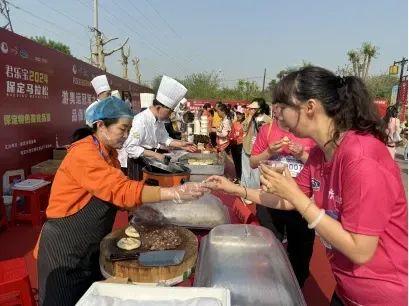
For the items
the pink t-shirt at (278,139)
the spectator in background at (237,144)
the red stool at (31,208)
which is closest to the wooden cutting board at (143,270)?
the pink t-shirt at (278,139)

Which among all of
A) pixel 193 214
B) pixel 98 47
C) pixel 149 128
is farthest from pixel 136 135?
pixel 98 47

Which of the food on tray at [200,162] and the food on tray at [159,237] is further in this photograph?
the food on tray at [200,162]

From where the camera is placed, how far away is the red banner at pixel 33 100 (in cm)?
450

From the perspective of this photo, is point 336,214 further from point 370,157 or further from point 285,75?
point 285,75

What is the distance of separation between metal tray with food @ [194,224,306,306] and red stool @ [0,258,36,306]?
0.95 m

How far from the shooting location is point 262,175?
1.46 meters

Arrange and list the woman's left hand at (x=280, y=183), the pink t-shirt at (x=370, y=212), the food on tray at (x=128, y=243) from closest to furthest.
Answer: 1. the pink t-shirt at (x=370, y=212)
2. the woman's left hand at (x=280, y=183)
3. the food on tray at (x=128, y=243)

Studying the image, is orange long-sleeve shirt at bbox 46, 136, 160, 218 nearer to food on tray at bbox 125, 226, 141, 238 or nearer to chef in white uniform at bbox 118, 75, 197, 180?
food on tray at bbox 125, 226, 141, 238

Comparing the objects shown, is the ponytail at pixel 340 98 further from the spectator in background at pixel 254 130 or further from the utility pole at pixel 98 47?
the utility pole at pixel 98 47

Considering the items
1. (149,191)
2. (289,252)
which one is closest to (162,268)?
(149,191)

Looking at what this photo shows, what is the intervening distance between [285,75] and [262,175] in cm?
43

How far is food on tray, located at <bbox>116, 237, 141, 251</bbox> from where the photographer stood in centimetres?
188

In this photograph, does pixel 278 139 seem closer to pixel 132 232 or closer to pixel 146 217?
pixel 146 217

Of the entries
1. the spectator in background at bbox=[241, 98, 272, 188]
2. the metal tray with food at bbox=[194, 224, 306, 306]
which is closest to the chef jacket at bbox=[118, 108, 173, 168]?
the spectator in background at bbox=[241, 98, 272, 188]
